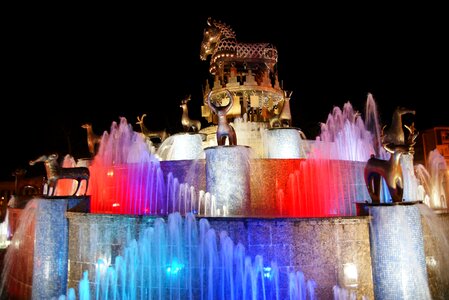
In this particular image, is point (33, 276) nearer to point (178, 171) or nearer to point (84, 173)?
point (84, 173)

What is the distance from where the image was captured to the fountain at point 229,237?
812 cm

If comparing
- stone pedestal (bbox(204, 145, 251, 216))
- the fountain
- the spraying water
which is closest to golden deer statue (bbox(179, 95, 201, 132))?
the fountain

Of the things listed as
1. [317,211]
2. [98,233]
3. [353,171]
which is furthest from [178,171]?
[353,171]

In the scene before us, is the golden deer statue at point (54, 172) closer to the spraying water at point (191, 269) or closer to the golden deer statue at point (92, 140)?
the spraying water at point (191, 269)

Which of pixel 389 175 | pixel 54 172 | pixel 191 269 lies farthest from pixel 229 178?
pixel 54 172

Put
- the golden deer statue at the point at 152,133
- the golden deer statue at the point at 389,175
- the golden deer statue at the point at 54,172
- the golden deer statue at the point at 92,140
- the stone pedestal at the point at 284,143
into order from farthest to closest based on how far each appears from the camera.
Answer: the golden deer statue at the point at 152,133 < the golden deer statue at the point at 92,140 < the stone pedestal at the point at 284,143 < the golden deer statue at the point at 54,172 < the golden deer statue at the point at 389,175

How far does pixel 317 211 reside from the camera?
12250 millimetres

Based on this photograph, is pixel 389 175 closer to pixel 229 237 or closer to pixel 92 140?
pixel 229 237

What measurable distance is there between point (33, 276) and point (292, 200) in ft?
25.9

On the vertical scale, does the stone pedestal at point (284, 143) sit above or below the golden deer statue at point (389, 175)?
above

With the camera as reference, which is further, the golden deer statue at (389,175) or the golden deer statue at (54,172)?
the golden deer statue at (54,172)

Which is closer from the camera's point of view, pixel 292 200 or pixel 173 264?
pixel 173 264

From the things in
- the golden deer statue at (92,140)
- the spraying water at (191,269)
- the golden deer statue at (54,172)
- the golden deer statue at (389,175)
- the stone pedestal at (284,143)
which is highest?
the golden deer statue at (92,140)

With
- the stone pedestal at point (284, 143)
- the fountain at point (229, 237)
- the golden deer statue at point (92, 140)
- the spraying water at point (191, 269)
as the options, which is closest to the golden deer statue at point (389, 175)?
the fountain at point (229, 237)
